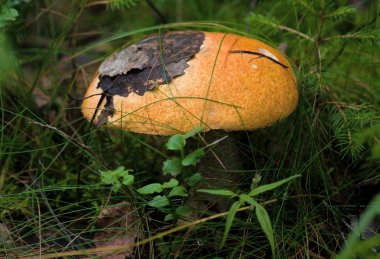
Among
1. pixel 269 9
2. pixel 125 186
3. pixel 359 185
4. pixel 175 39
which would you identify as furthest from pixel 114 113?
pixel 269 9

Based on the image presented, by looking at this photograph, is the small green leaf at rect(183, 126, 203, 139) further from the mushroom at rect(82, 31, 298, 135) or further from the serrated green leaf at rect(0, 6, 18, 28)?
the serrated green leaf at rect(0, 6, 18, 28)

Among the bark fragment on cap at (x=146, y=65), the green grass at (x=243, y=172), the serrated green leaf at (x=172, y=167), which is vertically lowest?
the green grass at (x=243, y=172)

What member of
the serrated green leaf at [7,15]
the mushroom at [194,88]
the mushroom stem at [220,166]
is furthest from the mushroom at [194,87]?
the serrated green leaf at [7,15]

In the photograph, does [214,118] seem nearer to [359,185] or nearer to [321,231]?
[321,231]

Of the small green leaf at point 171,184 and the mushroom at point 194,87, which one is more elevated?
the mushroom at point 194,87

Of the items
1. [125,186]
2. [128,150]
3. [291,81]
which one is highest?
[291,81]

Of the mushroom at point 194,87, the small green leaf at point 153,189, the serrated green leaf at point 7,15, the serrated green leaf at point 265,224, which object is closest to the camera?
the serrated green leaf at point 265,224

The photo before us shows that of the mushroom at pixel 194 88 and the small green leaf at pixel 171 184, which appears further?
the mushroom at pixel 194 88

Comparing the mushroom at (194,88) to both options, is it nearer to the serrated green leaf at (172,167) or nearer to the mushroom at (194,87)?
the mushroom at (194,87)

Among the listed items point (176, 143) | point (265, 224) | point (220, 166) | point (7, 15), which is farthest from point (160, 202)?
point (7, 15)
